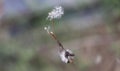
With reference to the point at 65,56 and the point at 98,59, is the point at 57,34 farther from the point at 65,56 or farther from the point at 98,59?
the point at 65,56

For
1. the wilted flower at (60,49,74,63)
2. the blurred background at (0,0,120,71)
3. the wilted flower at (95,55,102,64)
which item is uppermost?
the blurred background at (0,0,120,71)

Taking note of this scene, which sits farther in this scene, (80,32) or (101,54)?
(80,32)

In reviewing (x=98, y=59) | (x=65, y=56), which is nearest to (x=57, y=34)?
(x=98, y=59)

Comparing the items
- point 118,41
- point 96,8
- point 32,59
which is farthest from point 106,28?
point 32,59

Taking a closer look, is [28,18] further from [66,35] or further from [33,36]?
[66,35]

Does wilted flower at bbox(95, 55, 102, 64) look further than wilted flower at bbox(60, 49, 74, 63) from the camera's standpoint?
Yes

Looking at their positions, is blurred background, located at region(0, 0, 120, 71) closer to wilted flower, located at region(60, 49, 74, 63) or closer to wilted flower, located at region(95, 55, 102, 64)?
wilted flower, located at region(95, 55, 102, 64)

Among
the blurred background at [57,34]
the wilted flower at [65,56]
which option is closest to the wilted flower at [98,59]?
the blurred background at [57,34]

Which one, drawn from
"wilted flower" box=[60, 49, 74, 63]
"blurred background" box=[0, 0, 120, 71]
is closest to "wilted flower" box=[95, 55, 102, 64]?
"blurred background" box=[0, 0, 120, 71]

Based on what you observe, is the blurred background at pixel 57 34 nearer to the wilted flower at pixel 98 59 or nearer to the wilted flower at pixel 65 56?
the wilted flower at pixel 98 59
